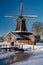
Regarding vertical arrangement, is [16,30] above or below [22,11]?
below

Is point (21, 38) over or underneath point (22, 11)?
underneath

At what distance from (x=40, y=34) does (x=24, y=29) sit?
413 cm

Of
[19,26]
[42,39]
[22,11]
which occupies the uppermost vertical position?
[22,11]

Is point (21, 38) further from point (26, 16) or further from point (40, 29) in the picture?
point (40, 29)

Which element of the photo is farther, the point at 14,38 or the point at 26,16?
the point at 26,16

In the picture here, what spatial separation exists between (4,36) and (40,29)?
581 cm

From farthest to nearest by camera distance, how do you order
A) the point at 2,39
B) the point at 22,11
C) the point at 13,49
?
the point at 22,11 < the point at 2,39 < the point at 13,49

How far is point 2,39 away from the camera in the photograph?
1959 cm

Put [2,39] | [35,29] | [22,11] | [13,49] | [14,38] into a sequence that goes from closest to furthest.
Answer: [13,49] < [14,38] < [2,39] < [22,11] < [35,29]

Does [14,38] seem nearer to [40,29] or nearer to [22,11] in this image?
[22,11]

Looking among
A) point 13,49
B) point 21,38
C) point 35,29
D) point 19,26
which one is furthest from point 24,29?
point 13,49

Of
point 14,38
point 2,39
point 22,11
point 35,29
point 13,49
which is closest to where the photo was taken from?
point 13,49

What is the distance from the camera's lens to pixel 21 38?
60.6ft

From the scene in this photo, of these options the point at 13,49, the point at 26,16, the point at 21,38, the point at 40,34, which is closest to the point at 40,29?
the point at 40,34
